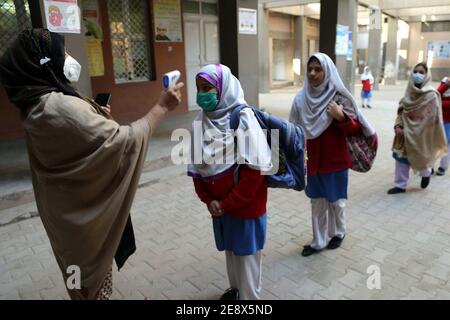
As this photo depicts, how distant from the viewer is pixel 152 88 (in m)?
8.85

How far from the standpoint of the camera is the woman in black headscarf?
5.21 ft

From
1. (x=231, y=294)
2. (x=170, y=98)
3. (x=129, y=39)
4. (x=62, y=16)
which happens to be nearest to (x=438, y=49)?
(x=129, y=39)

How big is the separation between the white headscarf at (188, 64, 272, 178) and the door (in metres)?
7.47

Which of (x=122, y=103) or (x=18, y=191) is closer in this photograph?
(x=18, y=191)

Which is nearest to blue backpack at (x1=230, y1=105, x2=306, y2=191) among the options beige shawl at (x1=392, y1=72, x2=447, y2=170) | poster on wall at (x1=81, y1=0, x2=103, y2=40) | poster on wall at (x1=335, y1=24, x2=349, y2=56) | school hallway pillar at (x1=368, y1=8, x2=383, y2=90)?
beige shawl at (x1=392, y1=72, x2=447, y2=170)

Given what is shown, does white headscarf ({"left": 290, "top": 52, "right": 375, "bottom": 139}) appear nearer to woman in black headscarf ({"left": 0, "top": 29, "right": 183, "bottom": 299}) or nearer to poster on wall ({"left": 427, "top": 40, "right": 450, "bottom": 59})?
woman in black headscarf ({"left": 0, "top": 29, "right": 183, "bottom": 299})

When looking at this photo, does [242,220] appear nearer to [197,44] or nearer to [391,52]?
[197,44]

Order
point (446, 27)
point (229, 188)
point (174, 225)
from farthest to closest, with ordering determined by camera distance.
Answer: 1. point (446, 27)
2. point (174, 225)
3. point (229, 188)

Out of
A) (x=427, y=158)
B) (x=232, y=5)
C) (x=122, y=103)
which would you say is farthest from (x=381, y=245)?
(x=122, y=103)

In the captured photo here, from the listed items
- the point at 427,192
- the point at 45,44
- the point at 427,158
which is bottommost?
the point at 427,192

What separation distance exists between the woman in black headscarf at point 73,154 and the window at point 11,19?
18.7ft

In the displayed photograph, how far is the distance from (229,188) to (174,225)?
1.79 metres
